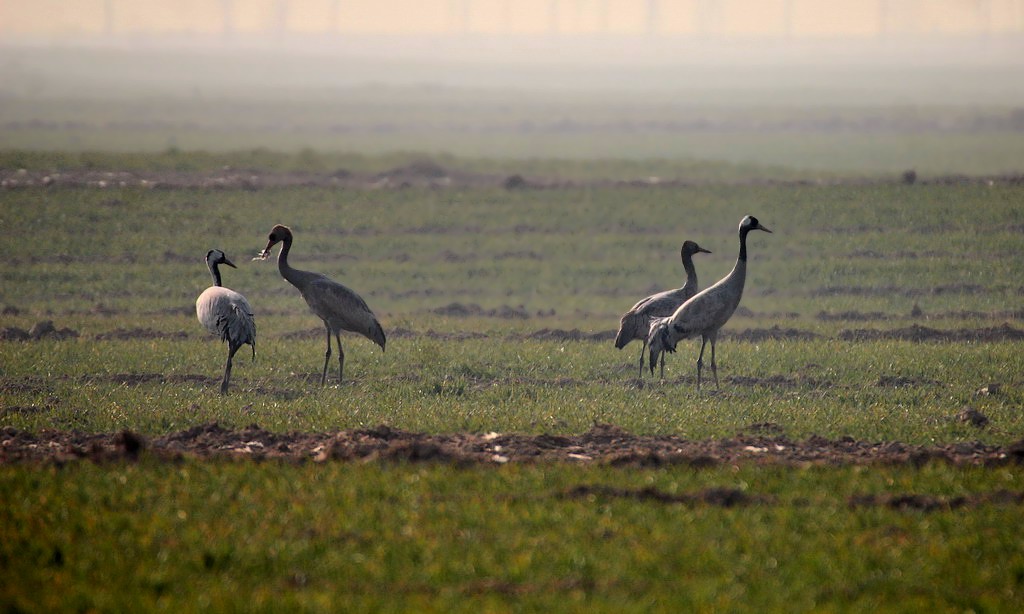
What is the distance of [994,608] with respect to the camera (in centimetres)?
1051

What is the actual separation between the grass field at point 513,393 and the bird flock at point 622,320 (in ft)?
2.46

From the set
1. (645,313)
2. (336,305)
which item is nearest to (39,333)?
(336,305)

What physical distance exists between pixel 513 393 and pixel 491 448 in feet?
14.4

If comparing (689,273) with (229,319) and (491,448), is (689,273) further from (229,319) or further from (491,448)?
(491,448)

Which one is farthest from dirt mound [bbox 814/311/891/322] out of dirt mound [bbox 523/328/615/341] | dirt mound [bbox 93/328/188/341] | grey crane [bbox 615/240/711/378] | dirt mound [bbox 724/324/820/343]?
dirt mound [bbox 93/328/188/341]

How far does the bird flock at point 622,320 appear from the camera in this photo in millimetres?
21172

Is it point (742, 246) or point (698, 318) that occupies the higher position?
point (742, 246)

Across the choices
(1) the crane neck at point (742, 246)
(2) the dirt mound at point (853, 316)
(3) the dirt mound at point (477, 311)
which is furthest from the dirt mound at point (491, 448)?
(3) the dirt mound at point (477, 311)

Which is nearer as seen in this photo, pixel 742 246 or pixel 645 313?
pixel 742 246

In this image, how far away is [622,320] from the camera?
23031 mm

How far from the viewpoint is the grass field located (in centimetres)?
1128

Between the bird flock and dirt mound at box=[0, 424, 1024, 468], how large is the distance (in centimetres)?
424

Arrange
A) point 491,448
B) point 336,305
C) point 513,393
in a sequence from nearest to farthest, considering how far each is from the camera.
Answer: point 491,448 < point 513,393 < point 336,305

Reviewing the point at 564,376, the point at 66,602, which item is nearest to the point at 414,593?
the point at 66,602
